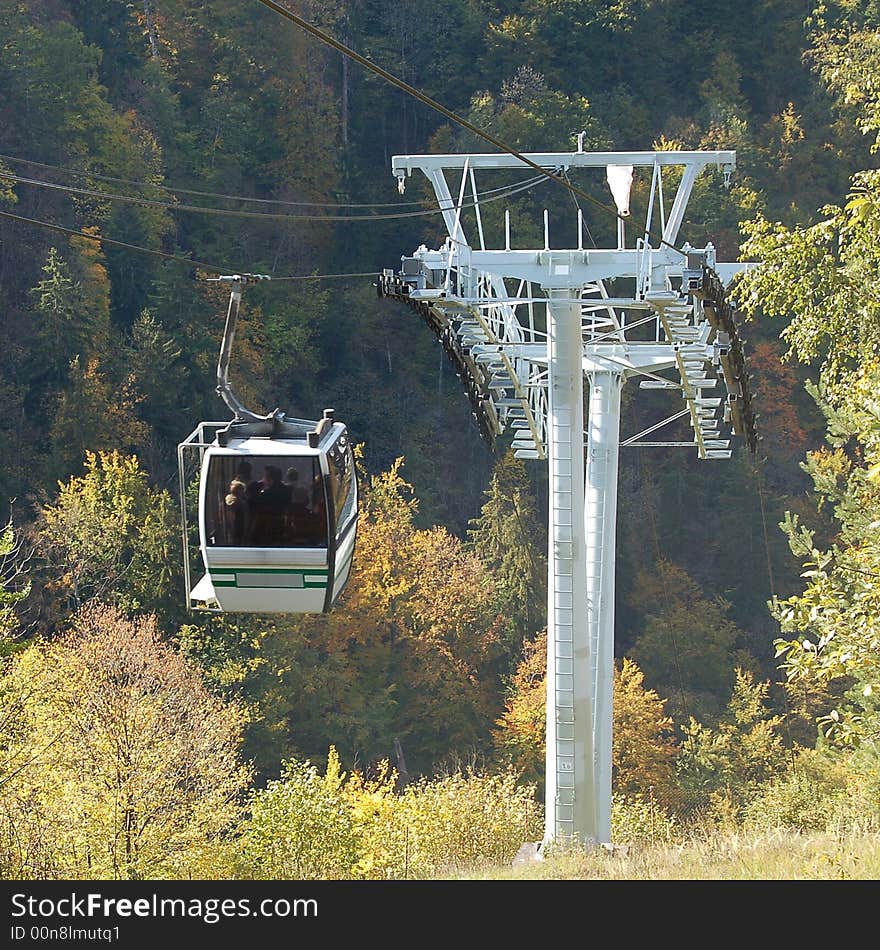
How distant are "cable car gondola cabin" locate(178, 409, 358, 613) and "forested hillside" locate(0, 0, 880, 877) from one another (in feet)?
32.0

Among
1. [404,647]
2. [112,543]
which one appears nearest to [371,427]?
[404,647]

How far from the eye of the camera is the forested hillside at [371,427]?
25.8 m

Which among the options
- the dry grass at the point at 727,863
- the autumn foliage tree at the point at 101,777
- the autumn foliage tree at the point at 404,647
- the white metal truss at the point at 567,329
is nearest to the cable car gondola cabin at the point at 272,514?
the dry grass at the point at 727,863

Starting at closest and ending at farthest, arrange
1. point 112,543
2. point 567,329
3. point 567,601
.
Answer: point 567,329 → point 567,601 → point 112,543

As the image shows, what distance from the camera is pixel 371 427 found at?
36.9m

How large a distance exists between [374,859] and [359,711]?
11.2m

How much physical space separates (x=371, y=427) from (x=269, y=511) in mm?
27583

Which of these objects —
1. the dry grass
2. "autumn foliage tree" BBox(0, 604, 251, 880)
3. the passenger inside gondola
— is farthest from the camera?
"autumn foliage tree" BBox(0, 604, 251, 880)

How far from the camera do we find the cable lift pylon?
30.4 ft

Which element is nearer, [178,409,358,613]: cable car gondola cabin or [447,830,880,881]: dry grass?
[447,830,880,881]: dry grass

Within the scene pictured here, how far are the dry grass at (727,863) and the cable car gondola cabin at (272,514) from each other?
2155mm

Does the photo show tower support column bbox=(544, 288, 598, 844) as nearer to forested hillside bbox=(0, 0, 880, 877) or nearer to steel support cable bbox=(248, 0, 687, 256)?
steel support cable bbox=(248, 0, 687, 256)

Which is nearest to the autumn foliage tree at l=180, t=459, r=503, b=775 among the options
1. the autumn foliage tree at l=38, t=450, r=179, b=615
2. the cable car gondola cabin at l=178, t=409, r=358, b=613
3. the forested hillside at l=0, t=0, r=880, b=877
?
the forested hillside at l=0, t=0, r=880, b=877

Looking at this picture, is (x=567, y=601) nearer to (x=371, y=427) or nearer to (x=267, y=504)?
(x=267, y=504)
